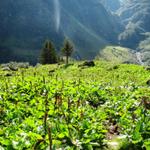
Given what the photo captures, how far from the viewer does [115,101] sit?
1853 cm

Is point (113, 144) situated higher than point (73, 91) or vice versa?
point (73, 91)

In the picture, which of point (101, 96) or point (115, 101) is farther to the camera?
point (101, 96)

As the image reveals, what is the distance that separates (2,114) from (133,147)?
520 cm

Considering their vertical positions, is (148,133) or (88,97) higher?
(88,97)

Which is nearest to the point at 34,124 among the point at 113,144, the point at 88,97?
the point at 113,144

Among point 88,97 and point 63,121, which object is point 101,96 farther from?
point 63,121

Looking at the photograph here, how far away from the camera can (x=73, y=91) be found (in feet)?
70.1

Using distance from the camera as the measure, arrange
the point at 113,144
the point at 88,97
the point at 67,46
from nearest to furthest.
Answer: the point at 113,144 < the point at 88,97 < the point at 67,46

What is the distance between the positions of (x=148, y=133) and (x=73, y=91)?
962cm

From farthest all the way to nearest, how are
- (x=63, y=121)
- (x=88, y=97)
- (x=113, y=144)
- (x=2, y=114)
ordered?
1. (x=88, y=97)
2. (x=2, y=114)
3. (x=63, y=121)
4. (x=113, y=144)

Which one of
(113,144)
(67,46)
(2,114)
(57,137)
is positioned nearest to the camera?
(57,137)

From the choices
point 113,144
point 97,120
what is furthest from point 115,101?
point 113,144

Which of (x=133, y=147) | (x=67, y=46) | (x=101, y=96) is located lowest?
(x=133, y=147)

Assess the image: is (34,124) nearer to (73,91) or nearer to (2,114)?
(2,114)
